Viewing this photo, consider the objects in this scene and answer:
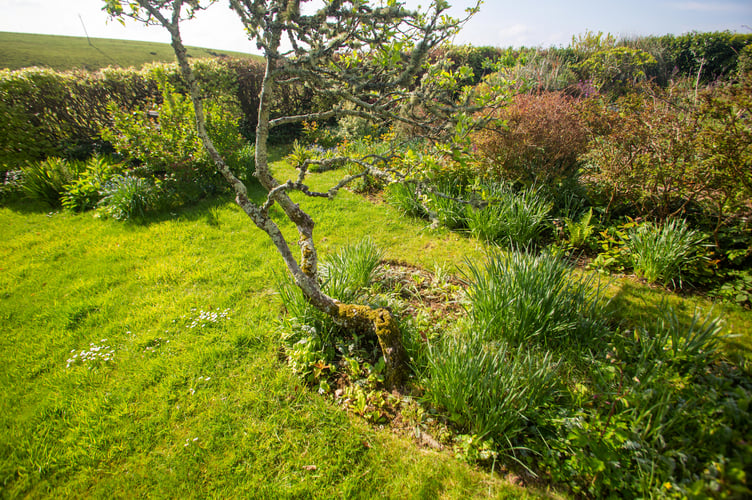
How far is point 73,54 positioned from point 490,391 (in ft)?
168

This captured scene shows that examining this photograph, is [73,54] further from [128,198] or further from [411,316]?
[411,316]

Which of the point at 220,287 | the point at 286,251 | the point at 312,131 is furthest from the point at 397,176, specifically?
the point at 312,131

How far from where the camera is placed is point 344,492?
2025 millimetres

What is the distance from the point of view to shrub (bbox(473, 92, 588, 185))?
16.6 ft

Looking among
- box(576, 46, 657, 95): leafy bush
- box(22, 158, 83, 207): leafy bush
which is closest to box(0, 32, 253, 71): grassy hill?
box(22, 158, 83, 207): leafy bush

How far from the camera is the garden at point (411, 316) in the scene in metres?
2.07

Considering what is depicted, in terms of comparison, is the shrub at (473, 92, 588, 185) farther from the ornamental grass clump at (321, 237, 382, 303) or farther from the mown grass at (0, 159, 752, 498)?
the ornamental grass clump at (321, 237, 382, 303)

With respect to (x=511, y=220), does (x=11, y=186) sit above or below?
below

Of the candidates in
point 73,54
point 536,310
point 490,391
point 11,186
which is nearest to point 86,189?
point 11,186

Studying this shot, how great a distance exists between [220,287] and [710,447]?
15.2 feet

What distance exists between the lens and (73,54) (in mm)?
32438

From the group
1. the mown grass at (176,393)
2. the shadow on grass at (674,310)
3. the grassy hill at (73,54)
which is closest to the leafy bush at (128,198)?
the mown grass at (176,393)

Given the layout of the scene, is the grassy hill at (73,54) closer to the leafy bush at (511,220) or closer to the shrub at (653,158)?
the leafy bush at (511,220)

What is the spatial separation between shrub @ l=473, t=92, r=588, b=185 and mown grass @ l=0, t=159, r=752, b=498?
2.01 m
